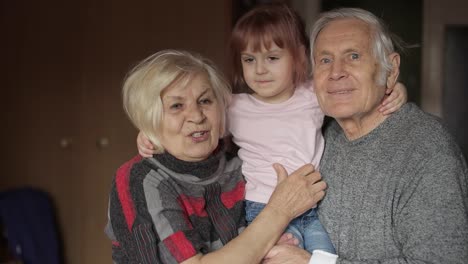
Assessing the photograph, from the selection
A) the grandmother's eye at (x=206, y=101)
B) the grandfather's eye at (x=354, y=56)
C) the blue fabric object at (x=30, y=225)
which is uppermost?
the grandfather's eye at (x=354, y=56)

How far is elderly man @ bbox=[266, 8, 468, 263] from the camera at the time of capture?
1.35 metres

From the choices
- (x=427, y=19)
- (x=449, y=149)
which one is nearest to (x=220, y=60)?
(x=427, y=19)

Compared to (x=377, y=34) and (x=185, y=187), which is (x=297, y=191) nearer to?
(x=185, y=187)

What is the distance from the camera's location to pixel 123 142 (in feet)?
10.8

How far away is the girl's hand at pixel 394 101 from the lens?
5.16 ft

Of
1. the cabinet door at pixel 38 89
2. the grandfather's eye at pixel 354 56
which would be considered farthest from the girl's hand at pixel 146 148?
the cabinet door at pixel 38 89

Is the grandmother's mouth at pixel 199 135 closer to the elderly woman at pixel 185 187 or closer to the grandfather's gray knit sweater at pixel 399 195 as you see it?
the elderly woman at pixel 185 187

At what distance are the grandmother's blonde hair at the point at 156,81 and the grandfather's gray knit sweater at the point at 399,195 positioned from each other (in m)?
0.48

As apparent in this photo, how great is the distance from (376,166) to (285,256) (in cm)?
36

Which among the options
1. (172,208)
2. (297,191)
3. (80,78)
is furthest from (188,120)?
(80,78)

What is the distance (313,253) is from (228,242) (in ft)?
0.79

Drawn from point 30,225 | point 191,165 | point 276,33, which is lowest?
point 30,225

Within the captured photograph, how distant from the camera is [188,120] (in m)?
1.55

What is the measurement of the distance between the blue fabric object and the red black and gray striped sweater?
1.58 meters
